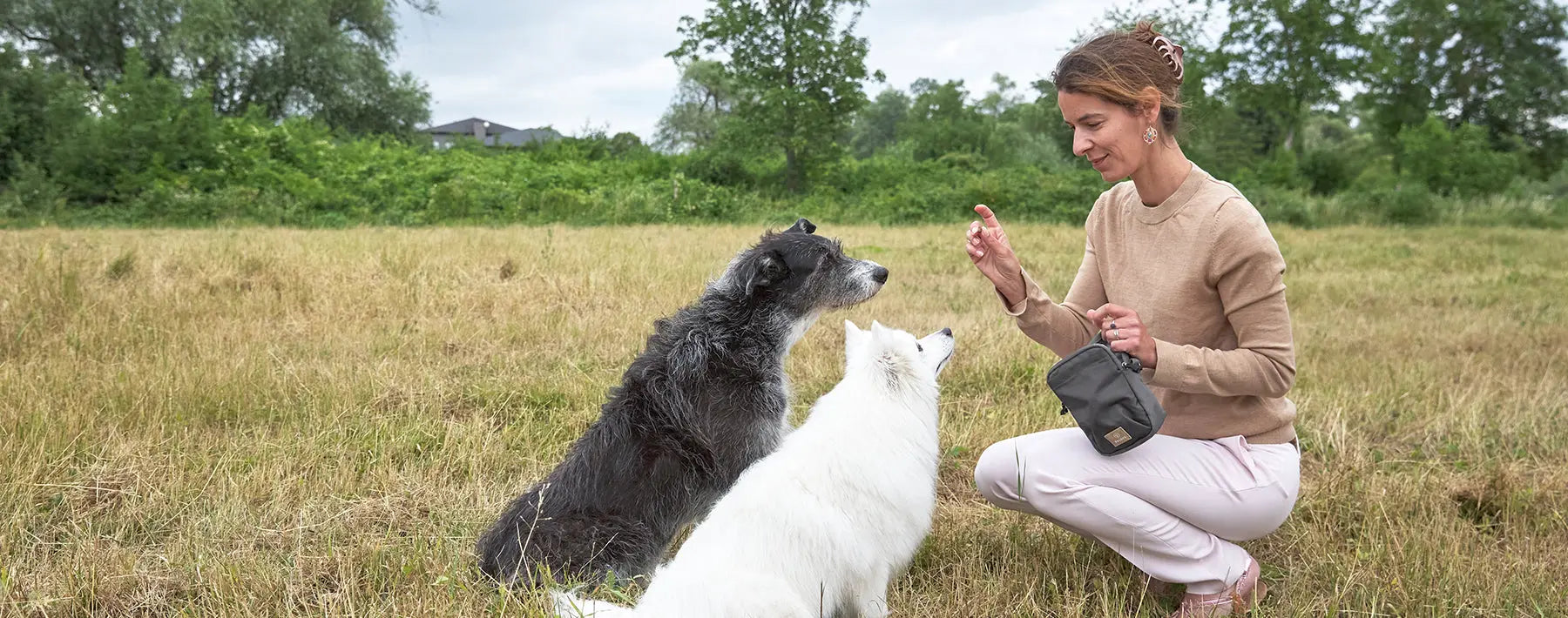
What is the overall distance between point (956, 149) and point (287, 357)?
98.9 feet

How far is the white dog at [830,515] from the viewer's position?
2.73 m

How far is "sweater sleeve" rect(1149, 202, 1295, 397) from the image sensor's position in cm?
301

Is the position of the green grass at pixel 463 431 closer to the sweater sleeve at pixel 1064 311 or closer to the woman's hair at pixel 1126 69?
the sweater sleeve at pixel 1064 311

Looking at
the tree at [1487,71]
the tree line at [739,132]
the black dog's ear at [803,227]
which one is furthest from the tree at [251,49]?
the tree at [1487,71]

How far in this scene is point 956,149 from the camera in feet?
112

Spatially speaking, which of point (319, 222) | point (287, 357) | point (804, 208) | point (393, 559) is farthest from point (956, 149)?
point (393, 559)

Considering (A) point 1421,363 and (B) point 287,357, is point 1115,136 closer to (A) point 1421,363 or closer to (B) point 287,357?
(A) point 1421,363

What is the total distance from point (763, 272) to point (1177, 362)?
6.47 ft

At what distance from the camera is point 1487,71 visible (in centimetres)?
3641

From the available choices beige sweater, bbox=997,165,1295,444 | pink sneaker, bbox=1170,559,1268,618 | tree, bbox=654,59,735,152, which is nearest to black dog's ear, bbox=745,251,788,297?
beige sweater, bbox=997,165,1295,444

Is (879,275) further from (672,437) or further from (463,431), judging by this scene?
(463,431)

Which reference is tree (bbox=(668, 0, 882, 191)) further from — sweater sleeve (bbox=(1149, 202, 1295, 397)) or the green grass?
sweater sleeve (bbox=(1149, 202, 1295, 397))

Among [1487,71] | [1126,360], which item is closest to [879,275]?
[1126,360]

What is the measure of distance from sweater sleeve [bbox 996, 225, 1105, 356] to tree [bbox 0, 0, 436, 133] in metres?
27.1
